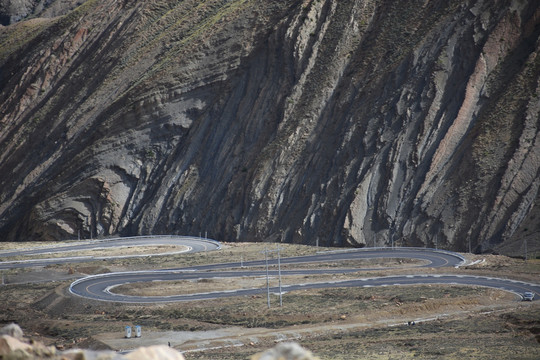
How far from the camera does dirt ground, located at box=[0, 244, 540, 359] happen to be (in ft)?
103

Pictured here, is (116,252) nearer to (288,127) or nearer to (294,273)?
(288,127)

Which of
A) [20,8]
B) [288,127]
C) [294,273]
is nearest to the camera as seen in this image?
[294,273]

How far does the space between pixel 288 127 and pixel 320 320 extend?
3886 cm

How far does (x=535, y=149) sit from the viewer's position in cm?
5688

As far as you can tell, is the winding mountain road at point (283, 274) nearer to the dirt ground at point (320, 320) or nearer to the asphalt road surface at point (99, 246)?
the asphalt road surface at point (99, 246)

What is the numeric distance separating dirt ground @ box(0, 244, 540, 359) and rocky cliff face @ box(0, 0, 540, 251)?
30.1ft

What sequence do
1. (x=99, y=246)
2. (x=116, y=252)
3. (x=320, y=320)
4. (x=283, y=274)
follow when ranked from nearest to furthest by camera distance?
1. (x=320, y=320)
2. (x=283, y=274)
3. (x=116, y=252)
4. (x=99, y=246)

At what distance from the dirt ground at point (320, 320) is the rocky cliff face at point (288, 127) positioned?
9168mm

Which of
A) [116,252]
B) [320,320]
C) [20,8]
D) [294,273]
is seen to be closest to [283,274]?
[294,273]

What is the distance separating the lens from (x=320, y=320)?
38.9 meters

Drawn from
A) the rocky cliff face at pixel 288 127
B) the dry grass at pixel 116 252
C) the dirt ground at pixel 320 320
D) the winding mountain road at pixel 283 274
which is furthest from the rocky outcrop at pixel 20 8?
Result: the dirt ground at pixel 320 320

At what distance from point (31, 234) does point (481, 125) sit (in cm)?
5129

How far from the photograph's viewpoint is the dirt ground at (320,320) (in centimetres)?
3150

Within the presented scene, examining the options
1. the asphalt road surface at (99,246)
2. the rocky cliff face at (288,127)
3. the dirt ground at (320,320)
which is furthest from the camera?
the asphalt road surface at (99,246)
